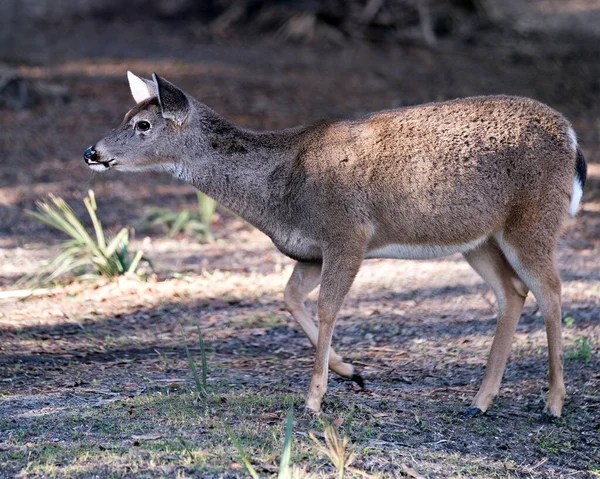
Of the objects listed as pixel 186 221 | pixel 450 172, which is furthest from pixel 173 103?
pixel 186 221

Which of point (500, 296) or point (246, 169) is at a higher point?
point (246, 169)

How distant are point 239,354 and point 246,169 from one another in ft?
5.37

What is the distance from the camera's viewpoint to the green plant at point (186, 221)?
1071 cm

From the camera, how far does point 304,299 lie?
639cm

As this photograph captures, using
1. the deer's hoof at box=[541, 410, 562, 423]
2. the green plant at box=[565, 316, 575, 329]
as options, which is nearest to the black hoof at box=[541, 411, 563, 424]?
the deer's hoof at box=[541, 410, 562, 423]

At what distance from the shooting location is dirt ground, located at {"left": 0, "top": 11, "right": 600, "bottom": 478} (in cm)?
521

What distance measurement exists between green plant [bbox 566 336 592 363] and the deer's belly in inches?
55.3

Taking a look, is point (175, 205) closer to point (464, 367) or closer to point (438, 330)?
point (438, 330)

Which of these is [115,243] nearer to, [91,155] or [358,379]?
[91,155]

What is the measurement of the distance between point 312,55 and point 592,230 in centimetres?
890

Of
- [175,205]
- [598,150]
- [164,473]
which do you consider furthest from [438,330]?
[598,150]

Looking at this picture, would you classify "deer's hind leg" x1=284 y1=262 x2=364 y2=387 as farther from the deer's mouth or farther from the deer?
the deer's mouth

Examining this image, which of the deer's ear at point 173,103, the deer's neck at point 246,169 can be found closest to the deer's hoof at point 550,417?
the deer's neck at point 246,169

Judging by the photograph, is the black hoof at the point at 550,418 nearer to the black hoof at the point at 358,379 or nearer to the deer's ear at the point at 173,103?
the black hoof at the point at 358,379
